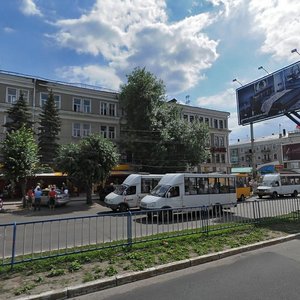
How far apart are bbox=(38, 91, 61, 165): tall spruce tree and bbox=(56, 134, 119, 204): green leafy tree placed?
30.0 feet

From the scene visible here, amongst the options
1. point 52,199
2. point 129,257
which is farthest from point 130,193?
point 129,257

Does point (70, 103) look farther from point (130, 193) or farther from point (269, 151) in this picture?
point (269, 151)

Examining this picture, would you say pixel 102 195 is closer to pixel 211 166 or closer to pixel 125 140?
pixel 125 140

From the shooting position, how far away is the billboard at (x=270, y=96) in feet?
73.8

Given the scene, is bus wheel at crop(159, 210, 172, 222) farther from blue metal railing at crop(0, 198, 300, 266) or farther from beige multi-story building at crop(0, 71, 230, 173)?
beige multi-story building at crop(0, 71, 230, 173)

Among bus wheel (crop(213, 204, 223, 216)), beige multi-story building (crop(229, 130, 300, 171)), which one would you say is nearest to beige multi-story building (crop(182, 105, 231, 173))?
beige multi-story building (crop(229, 130, 300, 171))

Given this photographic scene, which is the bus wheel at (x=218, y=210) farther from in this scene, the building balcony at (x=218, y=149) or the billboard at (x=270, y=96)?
the building balcony at (x=218, y=149)

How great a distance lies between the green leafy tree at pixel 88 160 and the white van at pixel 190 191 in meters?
7.93

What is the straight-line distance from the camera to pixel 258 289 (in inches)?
213

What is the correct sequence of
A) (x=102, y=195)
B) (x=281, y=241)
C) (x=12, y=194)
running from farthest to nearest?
(x=12, y=194)
(x=102, y=195)
(x=281, y=241)

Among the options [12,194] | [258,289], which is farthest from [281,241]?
[12,194]

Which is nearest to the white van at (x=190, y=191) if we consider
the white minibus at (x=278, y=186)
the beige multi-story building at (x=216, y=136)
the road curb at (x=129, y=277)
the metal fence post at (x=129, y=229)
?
the metal fence post at (x=129, y=229)

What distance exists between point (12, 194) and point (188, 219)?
24374 millimetres

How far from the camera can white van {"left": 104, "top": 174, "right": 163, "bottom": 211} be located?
19.5 metres
